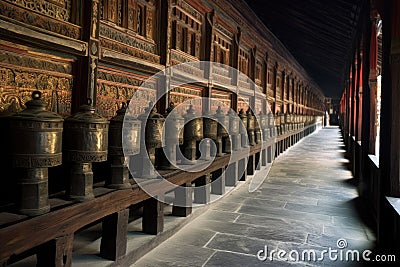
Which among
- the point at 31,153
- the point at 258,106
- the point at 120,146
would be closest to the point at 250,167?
the point at 258,106

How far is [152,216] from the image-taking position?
3.53 meters

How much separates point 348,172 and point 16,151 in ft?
25.2

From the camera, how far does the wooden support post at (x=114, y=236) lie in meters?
2.87

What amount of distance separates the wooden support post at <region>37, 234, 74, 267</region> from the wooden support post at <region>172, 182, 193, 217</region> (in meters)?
1.93

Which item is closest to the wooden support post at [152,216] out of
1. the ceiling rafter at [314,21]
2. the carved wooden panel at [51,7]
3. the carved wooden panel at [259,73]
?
the carved wooden panel at [51,7]

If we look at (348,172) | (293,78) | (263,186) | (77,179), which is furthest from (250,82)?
(293,78)

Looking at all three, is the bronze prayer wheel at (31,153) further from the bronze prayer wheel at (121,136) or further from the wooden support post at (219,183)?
the wooden support post at (219,183)

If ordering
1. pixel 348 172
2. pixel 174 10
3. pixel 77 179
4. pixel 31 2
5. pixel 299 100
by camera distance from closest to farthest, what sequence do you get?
pixel 77 179
pixel 31 2
pixel 174 10
pixel 348 172
pixel 299 100

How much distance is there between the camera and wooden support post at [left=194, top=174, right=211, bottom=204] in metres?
4.73

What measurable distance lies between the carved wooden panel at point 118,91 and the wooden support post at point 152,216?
1100mm

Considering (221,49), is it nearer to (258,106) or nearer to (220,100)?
(220,100)

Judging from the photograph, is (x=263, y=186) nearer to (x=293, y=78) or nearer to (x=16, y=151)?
(x=16, y=151)

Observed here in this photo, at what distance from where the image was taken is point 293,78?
1848 cm

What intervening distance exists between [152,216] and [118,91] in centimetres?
148
